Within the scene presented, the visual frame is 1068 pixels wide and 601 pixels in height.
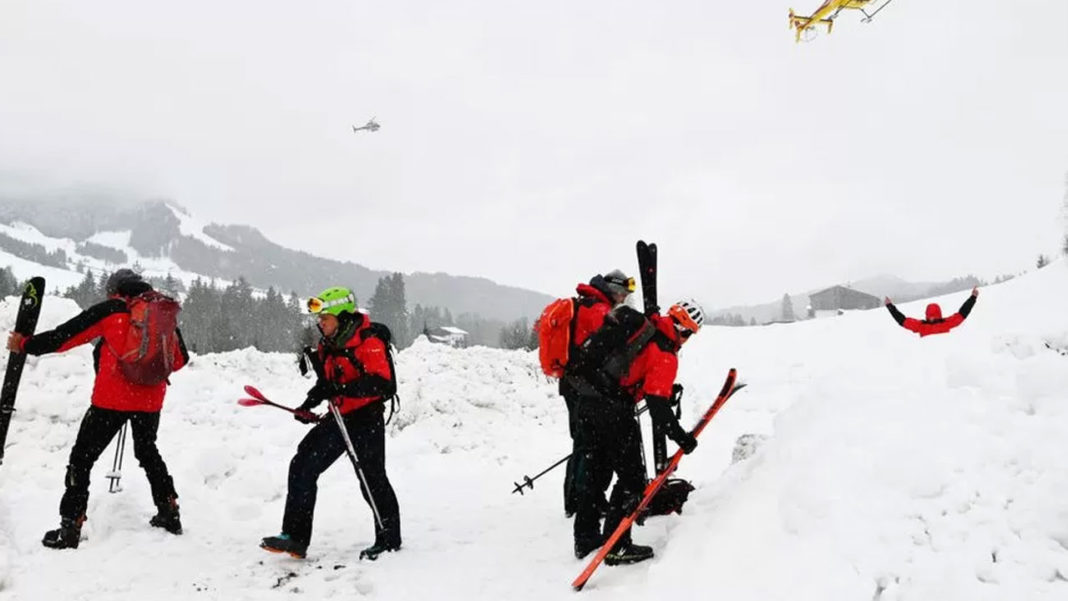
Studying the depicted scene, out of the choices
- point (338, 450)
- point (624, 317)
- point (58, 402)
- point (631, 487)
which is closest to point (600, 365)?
point (624, 317)

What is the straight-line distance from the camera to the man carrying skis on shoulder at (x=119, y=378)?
5.86 m

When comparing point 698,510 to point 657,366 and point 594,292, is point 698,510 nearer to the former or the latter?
point 657,366

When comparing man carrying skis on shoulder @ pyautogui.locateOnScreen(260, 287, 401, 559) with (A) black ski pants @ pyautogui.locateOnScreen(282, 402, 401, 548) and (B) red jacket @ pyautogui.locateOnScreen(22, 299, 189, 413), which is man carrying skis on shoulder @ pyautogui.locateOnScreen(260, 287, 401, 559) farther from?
(B) red jacket @ pyautogui.locateOnScreen(22, 299, 189, 413)

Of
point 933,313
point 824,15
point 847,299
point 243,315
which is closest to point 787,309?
point 847,299

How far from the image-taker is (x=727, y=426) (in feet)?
43.3

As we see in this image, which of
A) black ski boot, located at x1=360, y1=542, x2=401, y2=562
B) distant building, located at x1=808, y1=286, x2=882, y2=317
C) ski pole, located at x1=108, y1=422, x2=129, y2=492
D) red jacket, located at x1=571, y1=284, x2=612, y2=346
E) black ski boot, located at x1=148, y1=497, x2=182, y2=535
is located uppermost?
distant building, located at x1=808, y1=286, x2=882, y2=317

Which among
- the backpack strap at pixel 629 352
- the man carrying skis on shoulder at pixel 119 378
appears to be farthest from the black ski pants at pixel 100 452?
the backpack strap at pixel 629 352

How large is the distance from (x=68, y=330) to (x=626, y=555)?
5.28 meters

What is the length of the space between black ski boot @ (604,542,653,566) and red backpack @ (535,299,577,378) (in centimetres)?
162

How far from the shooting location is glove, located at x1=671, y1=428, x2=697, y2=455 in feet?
17.9

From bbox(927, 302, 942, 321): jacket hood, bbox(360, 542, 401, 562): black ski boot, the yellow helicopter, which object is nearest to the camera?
bbox(360, 542, 401, 562): black ski boot

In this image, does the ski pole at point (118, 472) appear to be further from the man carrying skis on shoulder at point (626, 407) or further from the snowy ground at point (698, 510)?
the man carrying skis on shoulder at point (626, 407)

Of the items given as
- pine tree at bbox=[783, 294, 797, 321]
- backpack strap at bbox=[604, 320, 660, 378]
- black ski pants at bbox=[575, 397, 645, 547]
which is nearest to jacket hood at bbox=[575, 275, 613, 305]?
backpack strap at bbox=[604, 320, 660, 378]

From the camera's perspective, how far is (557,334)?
6.06 m
